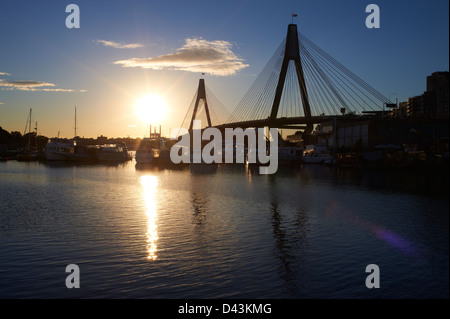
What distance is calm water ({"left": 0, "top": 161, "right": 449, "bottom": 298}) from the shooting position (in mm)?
10461

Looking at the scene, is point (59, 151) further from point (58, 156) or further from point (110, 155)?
point (110, 155)

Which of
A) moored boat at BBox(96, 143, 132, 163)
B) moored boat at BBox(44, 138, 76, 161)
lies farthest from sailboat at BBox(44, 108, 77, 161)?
moored boat at BBox(96, 143, 132, 163)

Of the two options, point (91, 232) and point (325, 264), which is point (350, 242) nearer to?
point (325, 264)

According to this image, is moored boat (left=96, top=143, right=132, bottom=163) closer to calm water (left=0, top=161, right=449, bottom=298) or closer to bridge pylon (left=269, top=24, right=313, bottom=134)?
bridge pylon (left=269, top=24, right=313, bottom=134)

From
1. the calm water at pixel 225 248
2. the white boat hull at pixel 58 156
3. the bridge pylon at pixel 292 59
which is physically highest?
the bridge pylon at pixel 292 59

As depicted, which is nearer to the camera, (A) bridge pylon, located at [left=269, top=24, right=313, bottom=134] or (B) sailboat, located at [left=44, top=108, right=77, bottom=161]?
(A) bridge pylon, located at [left=269, top=24, right=313, bottom=134]

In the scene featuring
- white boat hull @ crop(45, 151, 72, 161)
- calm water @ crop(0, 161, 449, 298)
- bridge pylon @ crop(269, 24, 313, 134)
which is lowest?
calm water @ crop(0, 161, 449, 298)

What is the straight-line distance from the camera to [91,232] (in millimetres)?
16500

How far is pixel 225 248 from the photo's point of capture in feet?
46.6

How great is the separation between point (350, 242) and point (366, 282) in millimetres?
4088

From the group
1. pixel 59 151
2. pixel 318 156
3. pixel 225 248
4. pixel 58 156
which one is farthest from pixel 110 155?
pixel 225 248

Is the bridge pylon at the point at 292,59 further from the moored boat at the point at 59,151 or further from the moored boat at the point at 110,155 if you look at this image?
the moored boat at the point at 59,151

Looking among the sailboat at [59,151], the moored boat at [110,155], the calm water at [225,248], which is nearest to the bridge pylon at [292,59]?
the moored boat at [110,155]

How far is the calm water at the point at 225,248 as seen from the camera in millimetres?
10461
